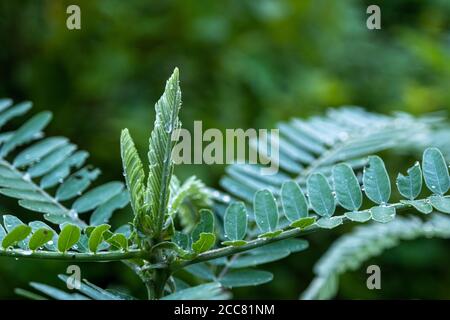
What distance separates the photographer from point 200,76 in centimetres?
158

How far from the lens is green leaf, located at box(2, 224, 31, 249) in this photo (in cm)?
47

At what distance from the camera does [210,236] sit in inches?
19.3

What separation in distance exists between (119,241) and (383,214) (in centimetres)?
19

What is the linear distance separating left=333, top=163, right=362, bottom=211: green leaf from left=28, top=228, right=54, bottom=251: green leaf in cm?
22

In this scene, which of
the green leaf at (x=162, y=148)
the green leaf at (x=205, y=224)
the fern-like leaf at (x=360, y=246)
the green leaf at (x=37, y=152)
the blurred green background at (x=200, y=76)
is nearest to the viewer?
the green leaf at (x=162, y=148)

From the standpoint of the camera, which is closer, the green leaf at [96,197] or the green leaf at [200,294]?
the green leaf at [200,294]

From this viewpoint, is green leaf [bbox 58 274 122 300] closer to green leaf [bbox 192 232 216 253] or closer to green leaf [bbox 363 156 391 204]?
green leaf [bbox 192 232 216 253]

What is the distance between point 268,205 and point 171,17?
1080 mm

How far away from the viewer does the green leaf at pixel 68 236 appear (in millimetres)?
479

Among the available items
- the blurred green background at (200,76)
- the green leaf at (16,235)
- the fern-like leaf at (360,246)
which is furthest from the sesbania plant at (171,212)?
the blurred green background at (200,76)

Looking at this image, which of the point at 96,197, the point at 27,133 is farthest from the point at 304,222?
the point at 27,133

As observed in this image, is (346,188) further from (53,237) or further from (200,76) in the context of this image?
(200,76)

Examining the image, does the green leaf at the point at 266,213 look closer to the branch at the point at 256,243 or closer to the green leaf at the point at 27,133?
the branch at the point at 256,243

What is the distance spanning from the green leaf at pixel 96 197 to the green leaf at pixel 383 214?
0.83 feet
